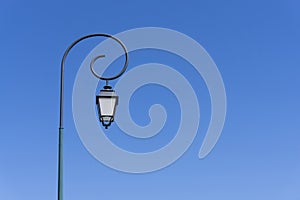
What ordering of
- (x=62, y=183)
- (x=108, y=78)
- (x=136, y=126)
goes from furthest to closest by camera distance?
1. (x=136, y=126)
2. (x=108, y=78)
3. (x=62, y=183)

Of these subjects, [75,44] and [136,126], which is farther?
[136,126]

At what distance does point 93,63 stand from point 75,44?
0.48 meters

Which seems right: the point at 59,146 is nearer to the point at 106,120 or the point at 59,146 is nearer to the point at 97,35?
the point at 106,120

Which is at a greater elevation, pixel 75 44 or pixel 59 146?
pixel 75 44

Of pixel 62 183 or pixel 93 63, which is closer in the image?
pixel 62 183

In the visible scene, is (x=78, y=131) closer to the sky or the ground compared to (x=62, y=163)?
closer to the sky

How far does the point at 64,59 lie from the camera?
492 inches

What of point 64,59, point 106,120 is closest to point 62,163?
point 106,120

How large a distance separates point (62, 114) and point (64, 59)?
40.6 inches

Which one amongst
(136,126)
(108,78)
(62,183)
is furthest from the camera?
(136,126)

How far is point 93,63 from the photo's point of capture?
1269 cm

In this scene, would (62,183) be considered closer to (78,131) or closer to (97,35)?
(78,131)

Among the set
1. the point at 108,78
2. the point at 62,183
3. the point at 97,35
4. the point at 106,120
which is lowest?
the point at 62,183

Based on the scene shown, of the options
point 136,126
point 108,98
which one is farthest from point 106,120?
point 136,126
